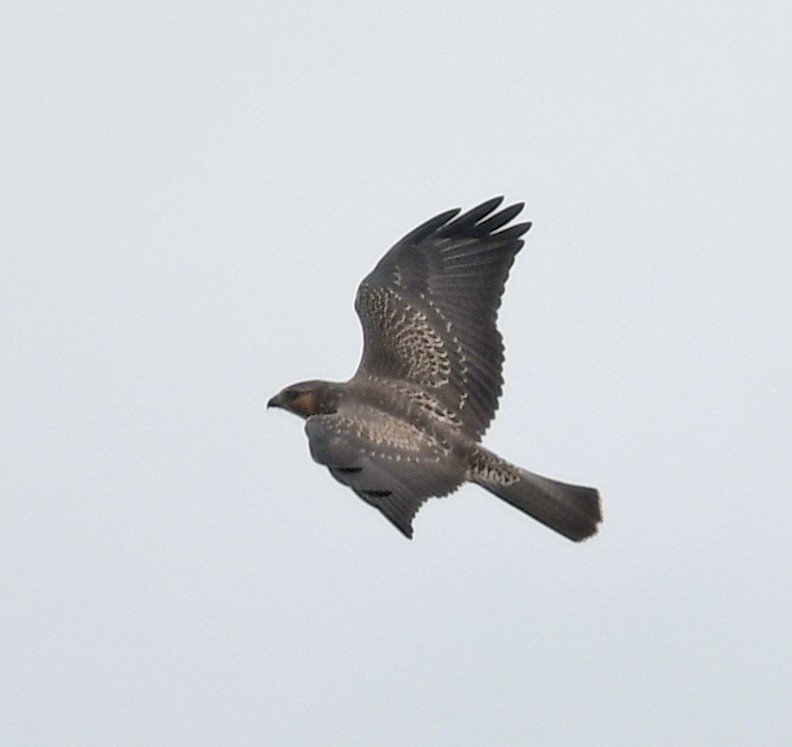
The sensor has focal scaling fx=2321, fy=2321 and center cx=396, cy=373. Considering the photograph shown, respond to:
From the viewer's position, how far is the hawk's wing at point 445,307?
19.1 metres

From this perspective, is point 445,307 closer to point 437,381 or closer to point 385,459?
point 437,381

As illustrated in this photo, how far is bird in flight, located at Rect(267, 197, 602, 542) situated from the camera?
1770cm

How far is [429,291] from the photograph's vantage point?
773 inches

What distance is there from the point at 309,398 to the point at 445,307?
138 centimetres

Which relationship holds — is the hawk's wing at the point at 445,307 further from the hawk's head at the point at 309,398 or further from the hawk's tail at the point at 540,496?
the hawk's tail at the point at 540,496

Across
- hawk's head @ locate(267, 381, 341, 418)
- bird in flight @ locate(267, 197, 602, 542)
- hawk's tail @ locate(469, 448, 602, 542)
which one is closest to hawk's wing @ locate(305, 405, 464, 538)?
bird in flight @ locate(267, 197, 602, 542)

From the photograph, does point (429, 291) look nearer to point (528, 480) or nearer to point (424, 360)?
point (424, 360)

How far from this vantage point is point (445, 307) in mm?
19516

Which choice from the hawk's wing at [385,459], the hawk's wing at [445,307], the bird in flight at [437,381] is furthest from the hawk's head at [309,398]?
the hawk's wing at [385,459]

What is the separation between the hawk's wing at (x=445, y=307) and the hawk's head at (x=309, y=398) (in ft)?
1.18

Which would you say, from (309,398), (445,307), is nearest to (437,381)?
(445,307)

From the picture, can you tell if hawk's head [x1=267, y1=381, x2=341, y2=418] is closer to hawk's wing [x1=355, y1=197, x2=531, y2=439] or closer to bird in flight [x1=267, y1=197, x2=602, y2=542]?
bird in flight [x1=267, y1=197, x2=602, y2=542]

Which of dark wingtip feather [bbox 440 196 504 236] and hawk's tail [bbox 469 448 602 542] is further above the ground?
dark wingtip feather [bbox 440 196 504 236]

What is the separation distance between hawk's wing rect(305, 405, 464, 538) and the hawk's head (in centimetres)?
57
